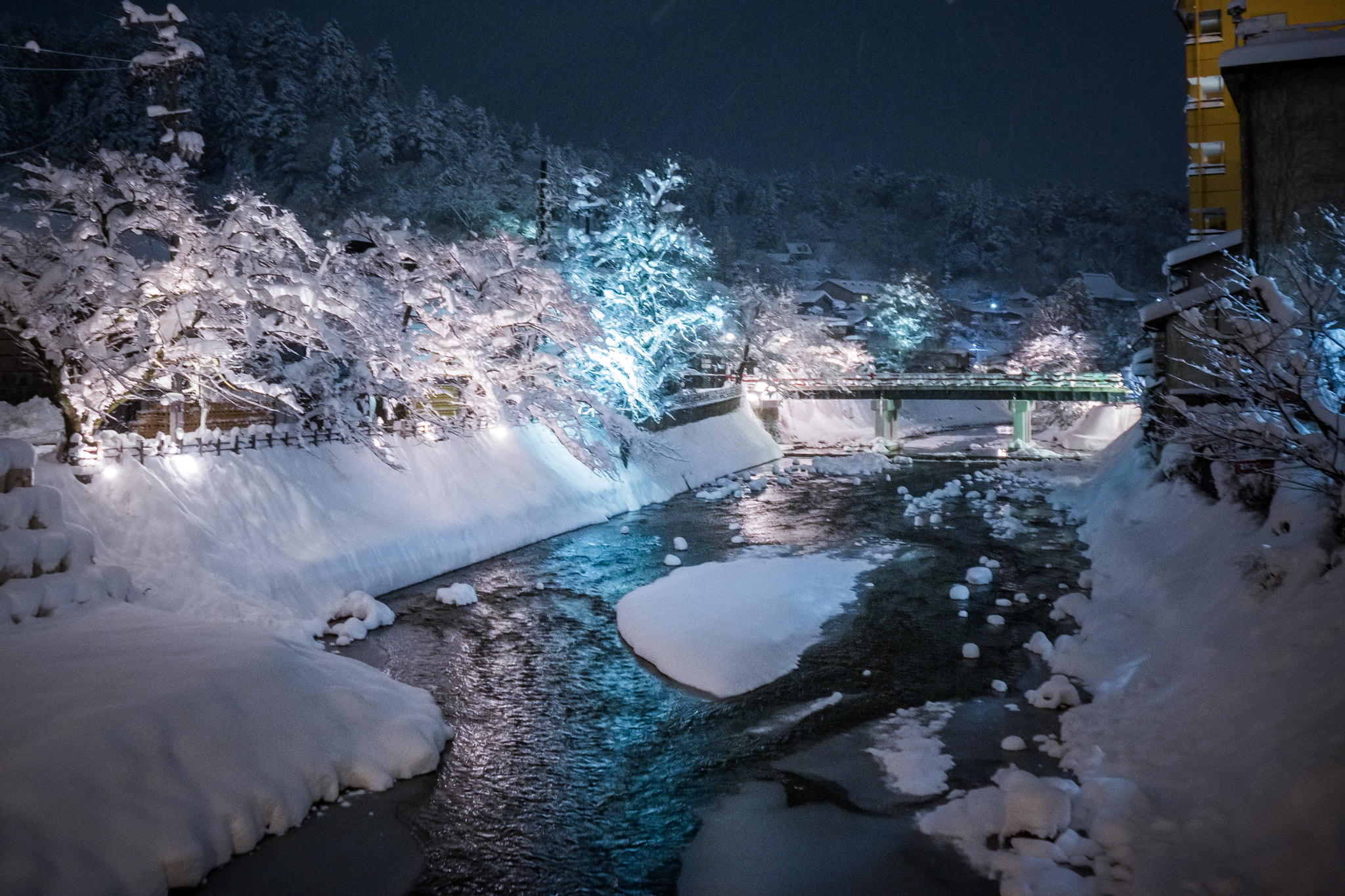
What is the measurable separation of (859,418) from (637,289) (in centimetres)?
3248

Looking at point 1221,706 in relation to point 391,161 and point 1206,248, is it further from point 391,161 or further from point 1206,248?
point 391,161

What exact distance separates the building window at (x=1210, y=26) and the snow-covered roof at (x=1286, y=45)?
9.34 m

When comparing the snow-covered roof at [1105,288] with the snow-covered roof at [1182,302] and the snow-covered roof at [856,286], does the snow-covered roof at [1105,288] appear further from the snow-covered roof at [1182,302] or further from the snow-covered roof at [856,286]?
the snow-covered roof at [1182,302]

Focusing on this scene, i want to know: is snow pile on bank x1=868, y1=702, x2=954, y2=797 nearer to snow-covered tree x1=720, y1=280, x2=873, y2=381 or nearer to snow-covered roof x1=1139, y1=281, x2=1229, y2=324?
snow-covered roof x1=1139, y1=281, x2=1229, y2=324

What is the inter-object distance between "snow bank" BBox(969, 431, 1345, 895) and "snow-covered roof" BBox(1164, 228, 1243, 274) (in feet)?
20.6

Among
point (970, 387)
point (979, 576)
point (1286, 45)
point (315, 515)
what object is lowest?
point (970, 387)

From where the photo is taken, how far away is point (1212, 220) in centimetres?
2403

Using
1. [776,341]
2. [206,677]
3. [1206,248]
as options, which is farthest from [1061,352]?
[206,677]

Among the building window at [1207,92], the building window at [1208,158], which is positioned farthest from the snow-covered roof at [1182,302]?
the building window at [1207,92]

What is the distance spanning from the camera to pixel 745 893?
743cm

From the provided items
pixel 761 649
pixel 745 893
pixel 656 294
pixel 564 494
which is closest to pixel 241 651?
pixel 745 893

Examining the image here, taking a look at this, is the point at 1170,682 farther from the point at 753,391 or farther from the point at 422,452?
the point at 753,391

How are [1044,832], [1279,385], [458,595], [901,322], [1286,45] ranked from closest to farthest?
[1044,832] → [1279,385] → [1286,45] → [458,595] → [901,322]

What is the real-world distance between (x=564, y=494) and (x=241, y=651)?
15.5m
